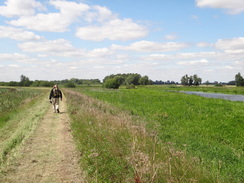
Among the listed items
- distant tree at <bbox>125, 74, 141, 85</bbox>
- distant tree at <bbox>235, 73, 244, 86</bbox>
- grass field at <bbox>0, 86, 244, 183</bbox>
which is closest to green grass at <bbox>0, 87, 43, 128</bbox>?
grass field at <bbox>0, 86, 244, 183</bbox>

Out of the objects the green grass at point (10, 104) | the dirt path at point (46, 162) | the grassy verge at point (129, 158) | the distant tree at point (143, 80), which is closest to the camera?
the grassy verge at point (129, 158)

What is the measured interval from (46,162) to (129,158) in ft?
12.0

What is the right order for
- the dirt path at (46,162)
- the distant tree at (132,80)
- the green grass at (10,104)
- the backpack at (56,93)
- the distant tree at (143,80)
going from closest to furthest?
the dirt path at (46,162), the backpack at (56,93), the green grass at (10,104), the distant tree at (132,80), the distant tree at (143,80)

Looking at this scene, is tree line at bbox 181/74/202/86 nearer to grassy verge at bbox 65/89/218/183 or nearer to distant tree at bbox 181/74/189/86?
distant tree at bbox 181/74/189/86

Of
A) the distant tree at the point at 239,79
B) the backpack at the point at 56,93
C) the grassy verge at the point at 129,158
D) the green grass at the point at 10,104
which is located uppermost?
the distant tree at the point at 239,79

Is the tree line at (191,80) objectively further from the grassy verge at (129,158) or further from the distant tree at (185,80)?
the grassy verge at (129,158)

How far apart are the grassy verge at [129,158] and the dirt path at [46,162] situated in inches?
17.2

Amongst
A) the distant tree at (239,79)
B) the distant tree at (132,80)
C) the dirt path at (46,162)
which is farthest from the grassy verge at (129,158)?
the distant tree at (132,80)

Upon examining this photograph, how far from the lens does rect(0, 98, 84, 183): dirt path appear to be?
6184 millimetres

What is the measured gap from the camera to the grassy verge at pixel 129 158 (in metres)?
4.97

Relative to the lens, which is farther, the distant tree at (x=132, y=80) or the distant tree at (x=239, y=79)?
the distant tree at (x=132, y=80)

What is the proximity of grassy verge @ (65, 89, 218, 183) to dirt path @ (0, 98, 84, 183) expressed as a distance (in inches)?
17.2

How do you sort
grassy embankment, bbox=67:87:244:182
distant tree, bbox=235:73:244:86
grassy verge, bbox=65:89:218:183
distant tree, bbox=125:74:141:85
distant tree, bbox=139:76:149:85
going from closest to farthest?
1. grassy verge, bbox=65:89:218:183
2. grassy embankment, bbox=67:87:244:182
3. distant tree, bbox=235:73:244:86
4. distant tree, bbox=125:74:141:85
5. distant tree, bbox=139:76:149:85

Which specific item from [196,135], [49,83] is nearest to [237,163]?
[196,135]
